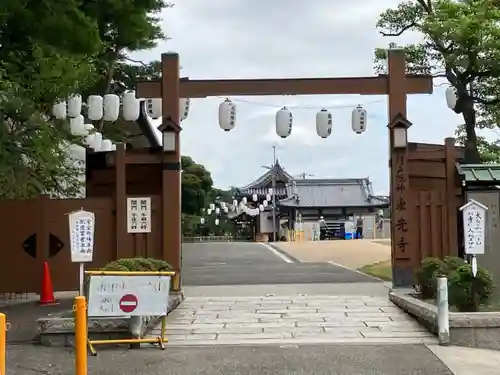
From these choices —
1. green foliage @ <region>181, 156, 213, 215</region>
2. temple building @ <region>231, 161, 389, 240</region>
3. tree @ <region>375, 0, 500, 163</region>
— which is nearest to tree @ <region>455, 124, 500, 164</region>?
tree @ <region>375, 0, 500, 163</region>

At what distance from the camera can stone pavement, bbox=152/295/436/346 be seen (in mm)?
9547

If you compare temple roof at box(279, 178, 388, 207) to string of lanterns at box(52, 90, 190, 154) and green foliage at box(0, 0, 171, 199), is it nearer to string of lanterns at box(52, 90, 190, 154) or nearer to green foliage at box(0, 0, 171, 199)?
green foliage at box(0, 0, 171, 199)

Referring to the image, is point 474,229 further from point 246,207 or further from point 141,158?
point 246,207

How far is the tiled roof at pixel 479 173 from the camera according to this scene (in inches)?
549

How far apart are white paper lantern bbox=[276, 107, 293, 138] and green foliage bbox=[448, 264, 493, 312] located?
23.3 feet

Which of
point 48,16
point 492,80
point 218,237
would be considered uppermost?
point 492,80

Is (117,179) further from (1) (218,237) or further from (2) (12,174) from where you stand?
(1) (218,237)

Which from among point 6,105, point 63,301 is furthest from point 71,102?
point 63,301

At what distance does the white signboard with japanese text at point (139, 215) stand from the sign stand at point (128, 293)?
5.32 m

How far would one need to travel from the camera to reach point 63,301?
13.4 m

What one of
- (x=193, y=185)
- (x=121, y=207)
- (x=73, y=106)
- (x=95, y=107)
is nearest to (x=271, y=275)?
(x=121, y=207)

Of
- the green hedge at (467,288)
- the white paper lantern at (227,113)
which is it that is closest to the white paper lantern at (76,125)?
the white paper lantern at (227,113)

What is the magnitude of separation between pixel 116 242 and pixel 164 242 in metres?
1.04

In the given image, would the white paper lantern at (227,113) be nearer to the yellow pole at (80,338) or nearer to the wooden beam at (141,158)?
the wooden beam at (141,158)
